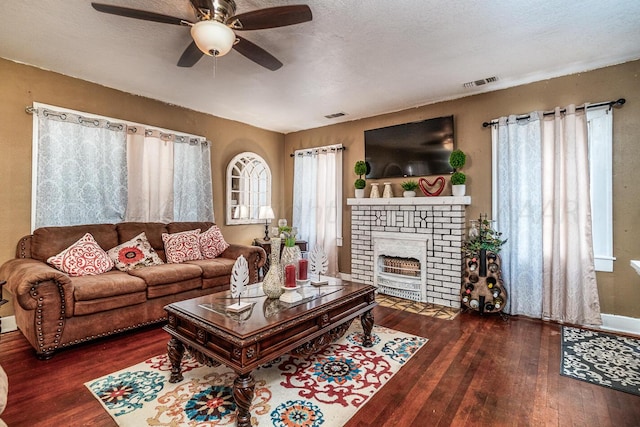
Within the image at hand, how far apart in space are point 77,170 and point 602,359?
5.20 meters

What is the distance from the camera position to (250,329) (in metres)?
1.67

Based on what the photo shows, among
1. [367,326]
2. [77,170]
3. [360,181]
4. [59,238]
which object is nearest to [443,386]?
[367,326]

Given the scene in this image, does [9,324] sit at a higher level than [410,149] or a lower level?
lower

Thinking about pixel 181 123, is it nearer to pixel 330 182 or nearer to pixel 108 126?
pixel 108 126

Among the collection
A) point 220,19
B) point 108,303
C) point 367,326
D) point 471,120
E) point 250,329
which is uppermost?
point 220,19

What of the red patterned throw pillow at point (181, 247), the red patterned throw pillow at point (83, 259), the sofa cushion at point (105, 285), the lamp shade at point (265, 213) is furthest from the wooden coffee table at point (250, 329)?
the lamp shade at point (265, 213)

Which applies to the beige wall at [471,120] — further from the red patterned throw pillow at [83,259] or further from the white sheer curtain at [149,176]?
the red patterned throw pillow at [83,259]

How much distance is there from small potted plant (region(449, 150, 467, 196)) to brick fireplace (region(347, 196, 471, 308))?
115 millimetres

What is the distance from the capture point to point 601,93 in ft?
9.99

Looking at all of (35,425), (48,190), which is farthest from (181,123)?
(35,425)

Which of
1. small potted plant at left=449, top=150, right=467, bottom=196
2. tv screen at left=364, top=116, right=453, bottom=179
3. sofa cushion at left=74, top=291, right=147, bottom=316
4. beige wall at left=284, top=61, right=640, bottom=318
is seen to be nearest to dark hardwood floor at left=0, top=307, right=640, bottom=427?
sofa cushion at left=74, top=291, right=147, bottom=316

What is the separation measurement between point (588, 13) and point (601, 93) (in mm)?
1264

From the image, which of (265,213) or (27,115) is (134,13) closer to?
(27,115)

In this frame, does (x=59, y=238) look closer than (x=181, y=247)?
Yes
